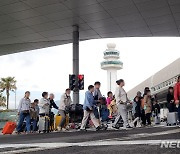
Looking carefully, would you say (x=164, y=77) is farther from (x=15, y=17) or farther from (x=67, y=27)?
(x=15, y=17)

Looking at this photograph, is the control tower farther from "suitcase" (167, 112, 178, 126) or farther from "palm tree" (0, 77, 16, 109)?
"suitcase" (167, 112, 178, 126)

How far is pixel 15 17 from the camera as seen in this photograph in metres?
16.1

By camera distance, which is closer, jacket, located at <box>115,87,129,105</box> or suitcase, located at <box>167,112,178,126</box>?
jacket, located at <box>115,87,129,105</box>

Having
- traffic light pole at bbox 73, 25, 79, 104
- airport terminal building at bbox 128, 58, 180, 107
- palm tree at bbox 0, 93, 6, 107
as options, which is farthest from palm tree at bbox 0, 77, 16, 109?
traffic light pole at bbox 73, 25, 79, 104

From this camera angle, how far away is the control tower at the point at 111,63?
10656 cm

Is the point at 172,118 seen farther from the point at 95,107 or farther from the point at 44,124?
the point at 44,124

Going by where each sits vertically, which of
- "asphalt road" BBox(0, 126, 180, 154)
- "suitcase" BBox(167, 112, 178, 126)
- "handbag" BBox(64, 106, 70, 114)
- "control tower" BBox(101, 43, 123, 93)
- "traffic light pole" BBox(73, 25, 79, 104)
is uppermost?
"control tower" BBox(101, 43, 123, 93)

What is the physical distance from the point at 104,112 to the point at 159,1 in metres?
5.71

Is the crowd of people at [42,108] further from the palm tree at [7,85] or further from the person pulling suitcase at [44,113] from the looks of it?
the palm tree at [7,85]

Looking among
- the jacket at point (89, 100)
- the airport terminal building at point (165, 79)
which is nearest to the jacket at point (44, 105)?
the jacket at point (89, 100)

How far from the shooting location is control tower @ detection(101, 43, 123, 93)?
10656cm

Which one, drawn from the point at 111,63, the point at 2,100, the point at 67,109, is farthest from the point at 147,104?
the point at 111,63

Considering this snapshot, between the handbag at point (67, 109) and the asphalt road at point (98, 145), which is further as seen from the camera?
the handbag at point (67, 109)

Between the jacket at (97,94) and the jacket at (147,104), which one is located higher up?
the jacket at (97,94)
